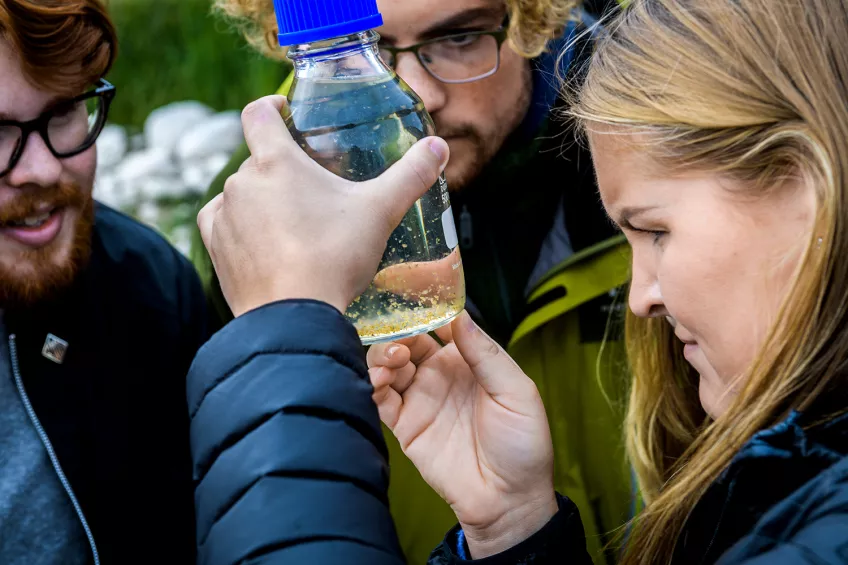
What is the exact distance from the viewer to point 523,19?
2748mm

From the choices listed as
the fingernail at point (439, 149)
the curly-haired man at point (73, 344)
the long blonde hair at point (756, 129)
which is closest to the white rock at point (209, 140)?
the curly-haired man at point (73, 344)

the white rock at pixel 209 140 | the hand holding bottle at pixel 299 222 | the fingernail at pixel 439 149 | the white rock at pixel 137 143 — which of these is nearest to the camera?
the hand holding bottle at pixel 299 222

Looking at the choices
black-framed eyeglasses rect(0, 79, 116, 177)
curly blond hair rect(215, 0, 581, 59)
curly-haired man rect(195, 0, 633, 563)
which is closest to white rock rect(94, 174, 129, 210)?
curly blond hair rect(215, 0, 581, 59)

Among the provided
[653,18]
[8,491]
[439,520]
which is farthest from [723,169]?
[8,491]

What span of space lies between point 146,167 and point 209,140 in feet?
1.63

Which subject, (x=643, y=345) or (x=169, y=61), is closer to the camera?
(x=643, y=345)

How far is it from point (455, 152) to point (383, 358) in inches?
40.5

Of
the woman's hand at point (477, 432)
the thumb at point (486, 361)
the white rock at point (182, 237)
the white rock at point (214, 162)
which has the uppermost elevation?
the thumb at point (486, 361)

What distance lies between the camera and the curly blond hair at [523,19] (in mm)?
2732

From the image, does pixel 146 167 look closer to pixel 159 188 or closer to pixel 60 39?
pixel 159 188

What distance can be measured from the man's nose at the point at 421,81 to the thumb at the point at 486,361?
87cm

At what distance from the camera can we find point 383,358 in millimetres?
1955

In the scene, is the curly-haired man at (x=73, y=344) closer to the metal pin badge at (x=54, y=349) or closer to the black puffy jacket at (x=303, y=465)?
the metal pin badge at (x=54, y=349)

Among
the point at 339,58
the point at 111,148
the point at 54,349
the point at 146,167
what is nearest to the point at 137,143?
the point at 111,148
